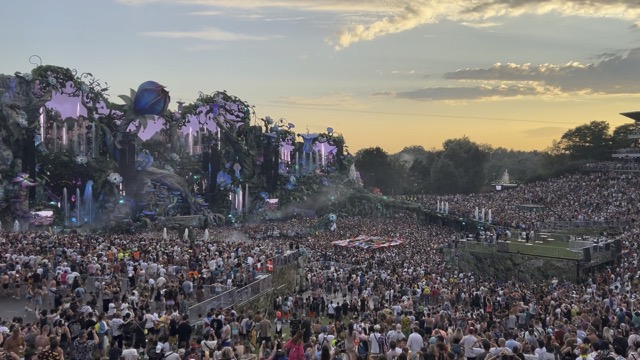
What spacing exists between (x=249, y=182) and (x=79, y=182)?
2066cm

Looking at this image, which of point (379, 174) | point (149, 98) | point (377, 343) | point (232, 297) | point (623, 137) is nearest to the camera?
point (377, 343)

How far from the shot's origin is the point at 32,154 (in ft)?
165

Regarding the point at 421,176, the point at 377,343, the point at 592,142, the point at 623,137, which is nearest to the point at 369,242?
the point at 377,343

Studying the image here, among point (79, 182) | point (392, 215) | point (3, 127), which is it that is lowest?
point (392, 215)

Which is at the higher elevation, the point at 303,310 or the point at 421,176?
the point at 303,310

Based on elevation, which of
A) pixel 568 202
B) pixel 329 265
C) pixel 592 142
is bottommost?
pixel 329 265

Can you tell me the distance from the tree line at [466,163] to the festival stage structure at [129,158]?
123ft

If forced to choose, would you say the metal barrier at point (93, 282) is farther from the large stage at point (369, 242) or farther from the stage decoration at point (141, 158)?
the stage decoration at point (141, 158)

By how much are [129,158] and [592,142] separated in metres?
70.1

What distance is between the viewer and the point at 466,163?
4188 inches

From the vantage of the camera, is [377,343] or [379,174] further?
[379,174]

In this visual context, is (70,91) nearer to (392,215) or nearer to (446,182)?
(392,215)

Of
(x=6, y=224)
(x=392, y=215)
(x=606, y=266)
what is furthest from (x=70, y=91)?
(x=606, y=266)

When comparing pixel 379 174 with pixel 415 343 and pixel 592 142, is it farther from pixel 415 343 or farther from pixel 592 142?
pixel 415 343
